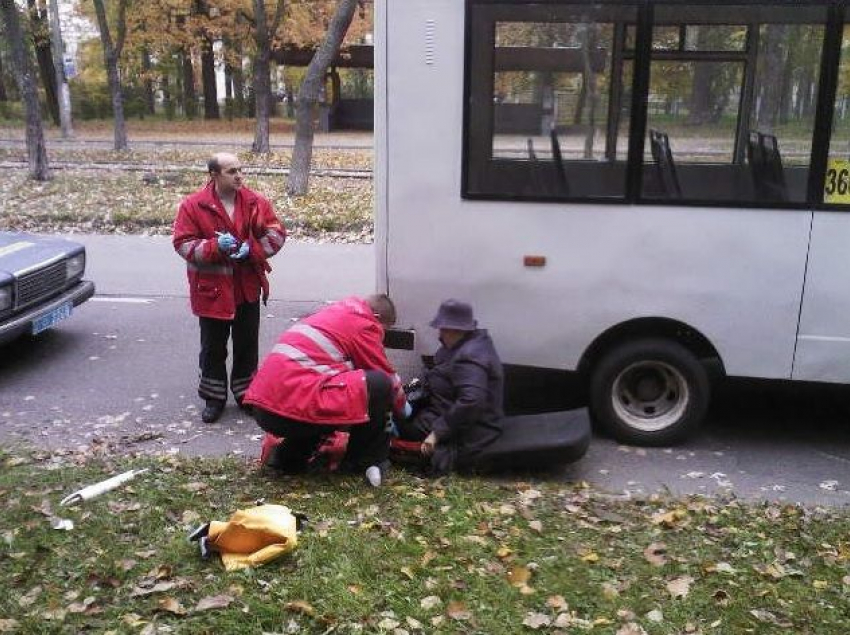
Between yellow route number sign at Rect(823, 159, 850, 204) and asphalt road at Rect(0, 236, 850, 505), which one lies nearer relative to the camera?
yellow route number sign at Rect(823, 159, 850, 204)

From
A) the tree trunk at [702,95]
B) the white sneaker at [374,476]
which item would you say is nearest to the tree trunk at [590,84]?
the tree trunk at [702,95]

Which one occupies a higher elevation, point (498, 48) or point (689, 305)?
point (498, 48)

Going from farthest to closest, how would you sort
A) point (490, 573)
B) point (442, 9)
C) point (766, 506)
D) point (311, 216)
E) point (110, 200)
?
1. point (110, 200)
2. point (311, 216)
3. point (442, 9)
4. point (766, 506)
5. point (490, 573)

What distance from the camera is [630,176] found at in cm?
538

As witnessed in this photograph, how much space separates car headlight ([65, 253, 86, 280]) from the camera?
7.78 metres

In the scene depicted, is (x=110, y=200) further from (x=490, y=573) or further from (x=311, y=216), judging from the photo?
(x=490, y=573)

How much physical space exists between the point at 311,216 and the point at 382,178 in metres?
8.36

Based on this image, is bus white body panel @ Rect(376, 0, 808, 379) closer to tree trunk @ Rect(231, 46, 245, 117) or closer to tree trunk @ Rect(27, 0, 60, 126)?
tree trunk @ Rect(27, 0, 60, 126)

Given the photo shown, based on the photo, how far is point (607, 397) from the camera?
5.67m

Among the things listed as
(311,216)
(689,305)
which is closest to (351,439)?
(689,305)

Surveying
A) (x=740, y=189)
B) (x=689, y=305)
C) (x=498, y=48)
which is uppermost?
(x=498, y=48)

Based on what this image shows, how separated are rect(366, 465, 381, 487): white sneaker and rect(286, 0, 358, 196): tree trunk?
10490 millimetres

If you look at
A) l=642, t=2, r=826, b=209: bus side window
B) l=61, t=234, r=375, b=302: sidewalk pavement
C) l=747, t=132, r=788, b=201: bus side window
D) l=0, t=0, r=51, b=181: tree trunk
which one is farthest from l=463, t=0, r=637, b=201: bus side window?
l=0, t=0, r=51, b=181: tree trunk

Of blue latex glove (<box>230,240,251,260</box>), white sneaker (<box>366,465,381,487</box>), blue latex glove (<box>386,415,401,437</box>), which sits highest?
blue latex glove (<box>230,240,251,260</box>)
